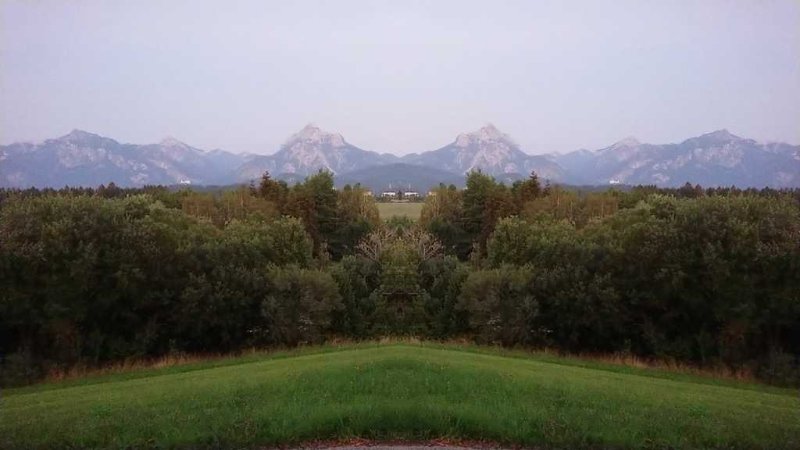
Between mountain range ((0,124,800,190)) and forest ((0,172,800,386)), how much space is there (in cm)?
4540

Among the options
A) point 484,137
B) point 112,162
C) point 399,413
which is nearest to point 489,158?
point 484,137

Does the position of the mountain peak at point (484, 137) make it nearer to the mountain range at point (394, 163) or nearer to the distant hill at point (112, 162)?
the mountain range at point (394, 163)

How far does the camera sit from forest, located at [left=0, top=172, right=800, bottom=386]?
2967cm

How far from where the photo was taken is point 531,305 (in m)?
33.3

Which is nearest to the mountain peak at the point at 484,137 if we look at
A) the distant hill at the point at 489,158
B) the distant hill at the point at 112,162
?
the distant hill at the point at 489,158

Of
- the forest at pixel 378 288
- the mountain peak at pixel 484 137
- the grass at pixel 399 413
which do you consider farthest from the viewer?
the mountain peak at pixel 484 137

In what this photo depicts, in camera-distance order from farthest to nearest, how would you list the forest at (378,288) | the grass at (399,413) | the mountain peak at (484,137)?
1. the mountain peak at (484,137)
2. the forest at (378,288)
3. the grass at (399,413)

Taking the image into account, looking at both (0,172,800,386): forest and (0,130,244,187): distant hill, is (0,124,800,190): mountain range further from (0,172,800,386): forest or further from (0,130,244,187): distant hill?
(0,172,800,386): forest

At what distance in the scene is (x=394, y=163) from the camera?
125 meters

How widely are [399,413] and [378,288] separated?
15.9 metres

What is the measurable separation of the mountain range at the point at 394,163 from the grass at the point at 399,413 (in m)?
66.4

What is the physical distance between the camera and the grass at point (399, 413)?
11.0 meters

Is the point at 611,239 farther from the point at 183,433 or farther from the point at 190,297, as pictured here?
the point at 183,433

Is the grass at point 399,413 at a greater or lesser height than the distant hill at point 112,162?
lesser
